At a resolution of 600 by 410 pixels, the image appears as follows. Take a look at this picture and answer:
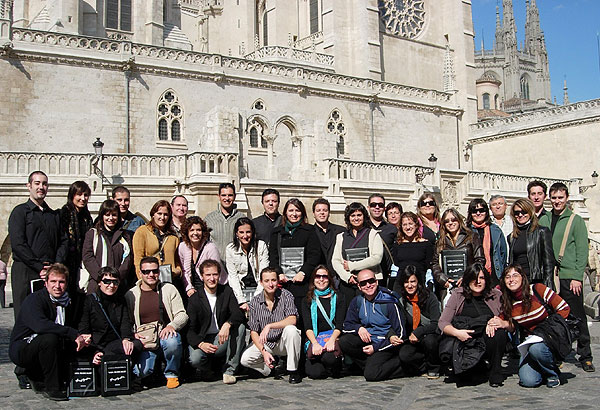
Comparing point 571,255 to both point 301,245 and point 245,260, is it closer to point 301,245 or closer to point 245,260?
point 301,245

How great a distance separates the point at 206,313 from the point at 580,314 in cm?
408

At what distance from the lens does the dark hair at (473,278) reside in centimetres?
659

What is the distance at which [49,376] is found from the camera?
596 cm

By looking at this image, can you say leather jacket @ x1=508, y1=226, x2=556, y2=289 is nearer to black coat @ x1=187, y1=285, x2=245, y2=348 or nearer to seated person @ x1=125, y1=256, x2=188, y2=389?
black coat @ x1=187, y1=285, x2=245, y2=348

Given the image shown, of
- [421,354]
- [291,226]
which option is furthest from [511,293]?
[291,226]

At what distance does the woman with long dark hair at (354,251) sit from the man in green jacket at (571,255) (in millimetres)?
2014

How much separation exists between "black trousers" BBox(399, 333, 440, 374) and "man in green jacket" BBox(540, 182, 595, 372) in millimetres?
1596

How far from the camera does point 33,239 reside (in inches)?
258

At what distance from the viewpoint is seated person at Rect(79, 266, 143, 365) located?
6.31 m

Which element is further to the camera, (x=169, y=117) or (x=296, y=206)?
(x=169, y=117)

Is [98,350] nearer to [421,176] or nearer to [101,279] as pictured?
[101,279]

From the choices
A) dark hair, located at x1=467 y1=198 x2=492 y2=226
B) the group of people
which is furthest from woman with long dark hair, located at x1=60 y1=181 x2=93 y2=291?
dark hair, located at x1=467 y1=198 x2=492 y2=226

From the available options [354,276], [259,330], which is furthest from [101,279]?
[354,276]

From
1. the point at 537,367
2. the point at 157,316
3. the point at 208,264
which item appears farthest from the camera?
the point at 208,264
